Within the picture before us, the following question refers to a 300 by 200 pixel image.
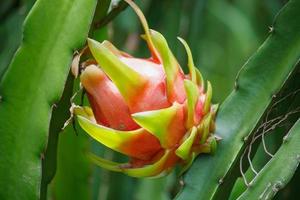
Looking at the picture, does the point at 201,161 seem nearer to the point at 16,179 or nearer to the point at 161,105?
the point at 161,105

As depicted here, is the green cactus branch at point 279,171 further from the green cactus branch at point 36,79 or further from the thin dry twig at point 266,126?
the green cactus branch at point 36,79

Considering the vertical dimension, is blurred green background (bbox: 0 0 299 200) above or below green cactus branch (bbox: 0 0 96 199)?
below

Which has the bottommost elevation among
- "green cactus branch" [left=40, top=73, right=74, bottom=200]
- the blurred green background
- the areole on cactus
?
the blurred green background

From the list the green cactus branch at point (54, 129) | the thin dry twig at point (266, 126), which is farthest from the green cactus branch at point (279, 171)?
the green cactus branch at point (54, 129)

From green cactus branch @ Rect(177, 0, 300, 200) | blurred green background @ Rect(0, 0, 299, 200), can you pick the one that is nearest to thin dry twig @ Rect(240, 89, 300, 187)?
green cactus branch @ Rect(177, 0, 300, 200)

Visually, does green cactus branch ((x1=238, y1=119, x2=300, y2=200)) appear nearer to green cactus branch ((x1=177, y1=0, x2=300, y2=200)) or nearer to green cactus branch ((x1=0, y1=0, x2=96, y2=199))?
green cactus branch ((x1=177, y1=0, x2=300, y2=200))

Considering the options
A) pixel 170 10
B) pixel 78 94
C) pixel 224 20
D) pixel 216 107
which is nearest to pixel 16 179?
pixel 78 94
